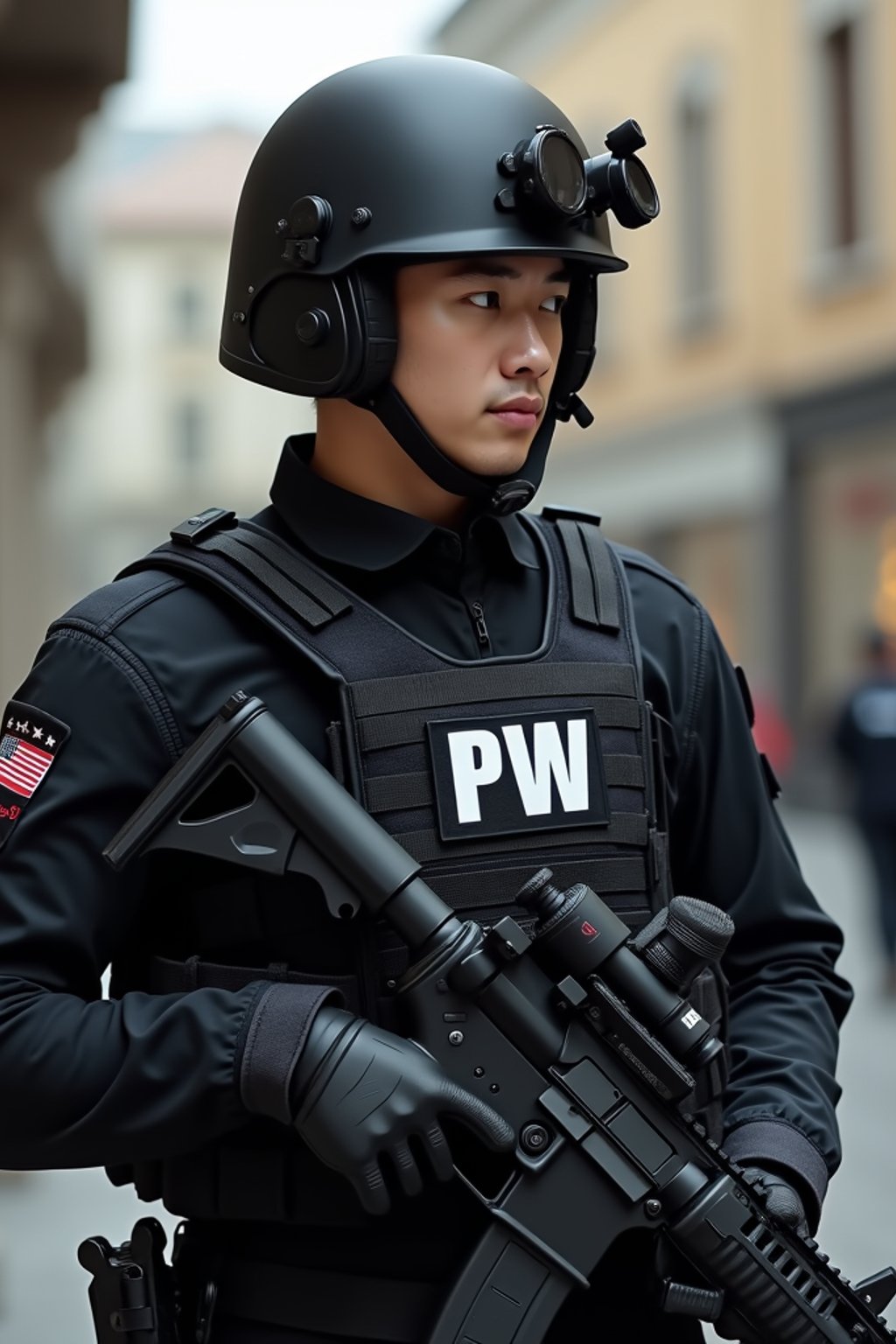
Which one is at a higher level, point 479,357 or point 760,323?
point 760,323

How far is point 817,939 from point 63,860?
833 millimetres

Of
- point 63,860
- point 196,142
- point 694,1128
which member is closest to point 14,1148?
point 63,860

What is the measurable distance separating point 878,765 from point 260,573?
21.4 feet

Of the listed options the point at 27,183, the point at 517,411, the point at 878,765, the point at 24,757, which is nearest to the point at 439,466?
the point at 517,411

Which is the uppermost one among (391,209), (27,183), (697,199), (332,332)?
(697,199)

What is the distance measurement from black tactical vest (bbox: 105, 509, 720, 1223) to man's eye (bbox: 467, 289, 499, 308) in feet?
1.01

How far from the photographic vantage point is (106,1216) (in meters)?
5.17

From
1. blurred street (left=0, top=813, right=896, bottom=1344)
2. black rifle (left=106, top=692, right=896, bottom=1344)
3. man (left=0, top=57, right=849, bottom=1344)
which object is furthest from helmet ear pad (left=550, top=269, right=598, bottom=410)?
blurred street (left=0, top=813, right=896, bottom=1344)

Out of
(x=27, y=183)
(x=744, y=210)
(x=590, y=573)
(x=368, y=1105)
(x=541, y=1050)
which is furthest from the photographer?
(x=744, y=210)

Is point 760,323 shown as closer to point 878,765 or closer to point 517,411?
point 878,765

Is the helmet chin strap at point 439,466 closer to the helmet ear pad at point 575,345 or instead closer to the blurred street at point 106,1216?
the helmet ear pad at point 575,345

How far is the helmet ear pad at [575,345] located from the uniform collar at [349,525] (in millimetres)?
220

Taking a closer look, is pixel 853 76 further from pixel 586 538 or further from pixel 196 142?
pixel 196 142

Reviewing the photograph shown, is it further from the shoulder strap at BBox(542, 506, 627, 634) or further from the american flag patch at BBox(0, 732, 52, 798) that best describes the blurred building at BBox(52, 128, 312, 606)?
the american flag patch at BBox(0, 732, 52, 798)
